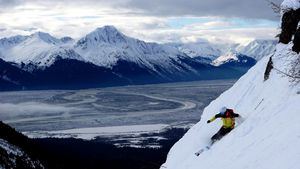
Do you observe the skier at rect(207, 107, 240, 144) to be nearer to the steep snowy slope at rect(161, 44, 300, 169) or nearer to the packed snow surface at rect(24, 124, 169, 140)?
the steep snowy slope at rect(161, 44, 300, 169)

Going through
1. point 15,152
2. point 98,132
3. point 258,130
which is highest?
point 258,130

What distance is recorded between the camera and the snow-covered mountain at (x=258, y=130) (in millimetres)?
9043

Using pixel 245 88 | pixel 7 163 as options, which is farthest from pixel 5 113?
pixel 245 88

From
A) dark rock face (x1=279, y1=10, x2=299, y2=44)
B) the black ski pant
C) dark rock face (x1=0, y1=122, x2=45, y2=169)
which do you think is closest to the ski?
the black ski pant

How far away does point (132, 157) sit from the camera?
3701 inches

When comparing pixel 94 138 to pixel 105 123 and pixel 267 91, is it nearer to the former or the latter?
pixel 105 123

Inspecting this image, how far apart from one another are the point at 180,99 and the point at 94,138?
80202 millimetres

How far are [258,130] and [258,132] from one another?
6.4 inches

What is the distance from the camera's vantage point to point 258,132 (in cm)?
1105

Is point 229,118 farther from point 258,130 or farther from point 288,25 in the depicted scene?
point 288,25

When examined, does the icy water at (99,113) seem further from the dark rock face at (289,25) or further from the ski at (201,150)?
the ski at (201,150)

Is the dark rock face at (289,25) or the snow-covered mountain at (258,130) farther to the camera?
the dark rock face at (289,25)

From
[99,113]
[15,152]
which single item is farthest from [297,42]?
[99,113]

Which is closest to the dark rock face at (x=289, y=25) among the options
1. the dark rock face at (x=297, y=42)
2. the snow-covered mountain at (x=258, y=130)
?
the snow-covered mountain at (x=258, y=130)
